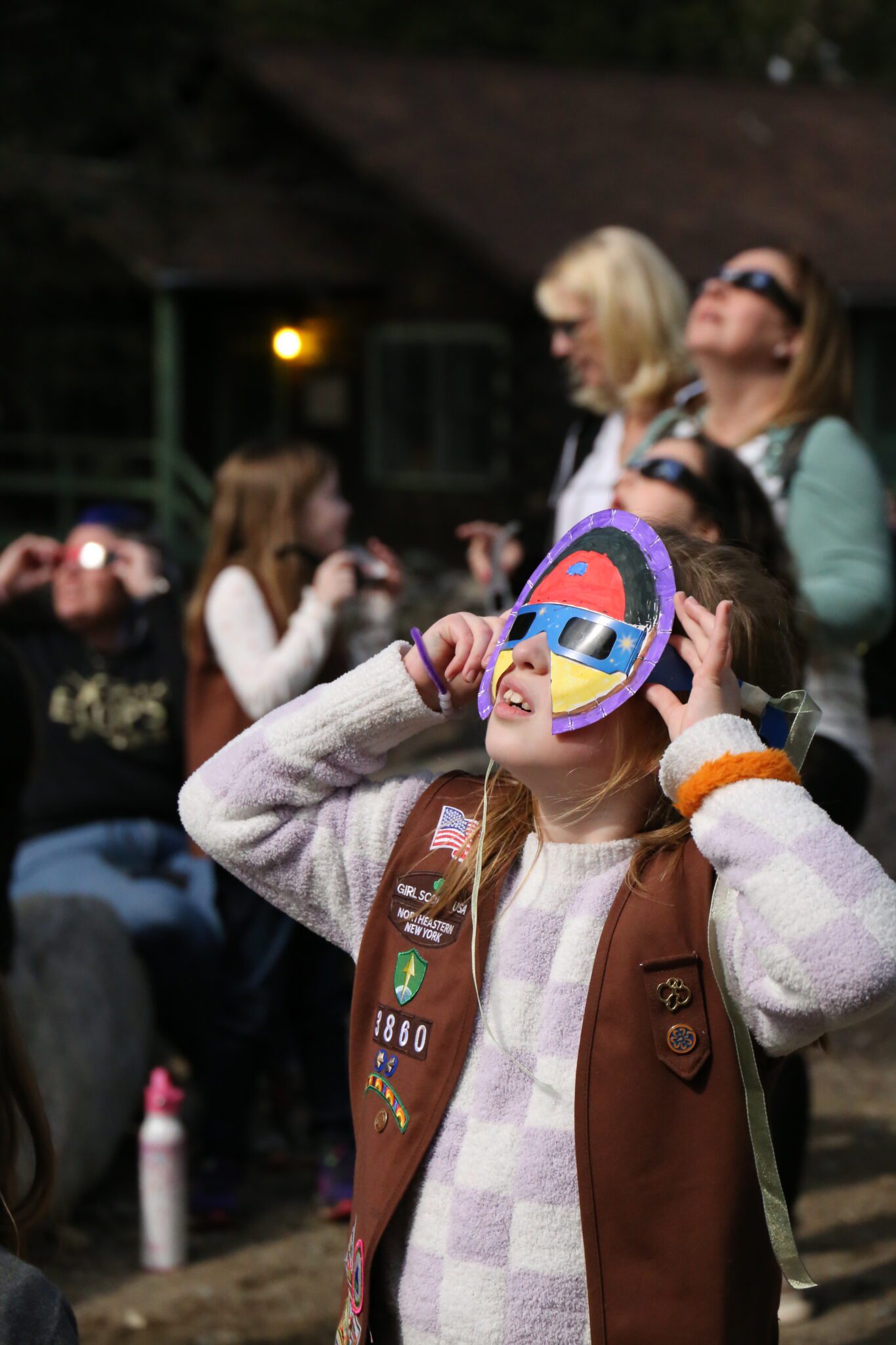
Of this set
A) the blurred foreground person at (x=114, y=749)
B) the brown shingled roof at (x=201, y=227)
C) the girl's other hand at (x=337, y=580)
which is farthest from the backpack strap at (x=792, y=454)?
the brown shingled roof at (x=201, y=227)

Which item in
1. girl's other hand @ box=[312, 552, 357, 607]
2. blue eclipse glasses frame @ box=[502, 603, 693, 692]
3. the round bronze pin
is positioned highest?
blue eclipse glasses frame @ box=[502, 603, 693, 692]

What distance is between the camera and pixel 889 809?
7.20 metres

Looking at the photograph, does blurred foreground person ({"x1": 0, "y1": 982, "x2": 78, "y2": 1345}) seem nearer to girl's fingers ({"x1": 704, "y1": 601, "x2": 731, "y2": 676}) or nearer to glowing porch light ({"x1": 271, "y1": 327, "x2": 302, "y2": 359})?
girl's fingers ({"x1": 704, "y1": 601, "x2": 731, "y2": 676})

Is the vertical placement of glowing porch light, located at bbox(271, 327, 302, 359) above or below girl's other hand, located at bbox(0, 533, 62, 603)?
above

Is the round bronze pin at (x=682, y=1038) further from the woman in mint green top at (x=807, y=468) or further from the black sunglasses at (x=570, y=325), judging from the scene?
the black sunglasses at (x=570, y=325)

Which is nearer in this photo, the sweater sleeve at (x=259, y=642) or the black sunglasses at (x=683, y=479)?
the black sunglasses at (x=683, y=479)

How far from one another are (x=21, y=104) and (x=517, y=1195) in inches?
579

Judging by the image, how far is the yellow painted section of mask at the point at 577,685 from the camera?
6.30 feet

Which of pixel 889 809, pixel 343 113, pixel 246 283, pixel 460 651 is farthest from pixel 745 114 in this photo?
pixel 460 651

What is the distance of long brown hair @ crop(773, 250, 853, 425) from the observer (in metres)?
3.46

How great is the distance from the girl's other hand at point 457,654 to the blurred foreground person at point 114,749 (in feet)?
8.38

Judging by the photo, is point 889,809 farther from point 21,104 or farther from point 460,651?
point 21,104

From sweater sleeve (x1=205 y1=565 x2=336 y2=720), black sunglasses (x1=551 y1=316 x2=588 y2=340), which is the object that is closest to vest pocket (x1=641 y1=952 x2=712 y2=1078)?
sweater sleeve (x1=205 y1=565 x2=336 y2=720)

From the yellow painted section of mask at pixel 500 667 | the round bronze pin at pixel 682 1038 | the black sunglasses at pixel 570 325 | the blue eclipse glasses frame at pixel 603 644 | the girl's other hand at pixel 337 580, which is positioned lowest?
the girl's other hand at pixel 337 580
